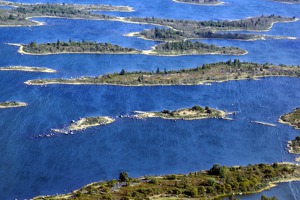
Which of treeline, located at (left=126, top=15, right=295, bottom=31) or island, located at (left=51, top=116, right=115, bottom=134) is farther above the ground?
treeline, located at (left=126, top=15, right=295, bottom=31)

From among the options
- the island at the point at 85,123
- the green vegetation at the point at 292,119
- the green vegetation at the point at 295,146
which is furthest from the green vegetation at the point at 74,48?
the green vegetation at the point at 295,146

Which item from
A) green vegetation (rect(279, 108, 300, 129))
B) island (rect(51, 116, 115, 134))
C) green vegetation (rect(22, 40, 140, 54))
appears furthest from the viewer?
green vegetation (rect(22, 40, 140, 54))

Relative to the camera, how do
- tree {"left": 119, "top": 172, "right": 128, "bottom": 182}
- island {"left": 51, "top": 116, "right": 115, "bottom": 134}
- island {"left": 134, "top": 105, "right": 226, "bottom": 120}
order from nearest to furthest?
tree {"left": 119, "top": 172, "right": 128, "bottom": 182}, island {"left": 51, "top": 116, "right": 115, "bottom": 134}, island {"left": 134, "top": 105, "right": 226, "bottom": 120}

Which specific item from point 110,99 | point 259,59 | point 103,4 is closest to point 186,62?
point 259,59

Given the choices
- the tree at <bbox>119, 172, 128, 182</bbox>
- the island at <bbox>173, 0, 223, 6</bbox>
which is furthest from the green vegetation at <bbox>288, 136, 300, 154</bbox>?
the island at <bbox>173, 0, 223, 6</bbox>

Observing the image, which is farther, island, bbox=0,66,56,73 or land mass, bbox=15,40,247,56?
land mass, bbox=15,40,247,56

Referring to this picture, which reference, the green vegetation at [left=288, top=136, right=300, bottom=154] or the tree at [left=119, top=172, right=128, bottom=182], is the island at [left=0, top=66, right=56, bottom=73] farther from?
the green vegetation at [left=288, top=136, right=300, bottom=154]

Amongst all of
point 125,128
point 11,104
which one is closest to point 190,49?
point 125,128

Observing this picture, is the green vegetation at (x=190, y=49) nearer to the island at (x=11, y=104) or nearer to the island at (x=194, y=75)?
the island at (x=194, y=75)
